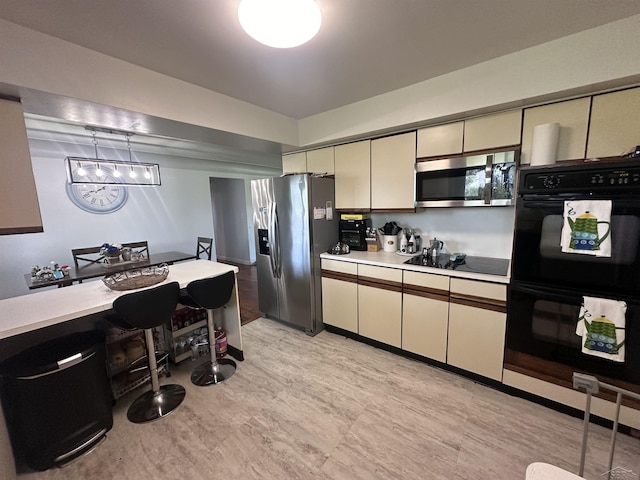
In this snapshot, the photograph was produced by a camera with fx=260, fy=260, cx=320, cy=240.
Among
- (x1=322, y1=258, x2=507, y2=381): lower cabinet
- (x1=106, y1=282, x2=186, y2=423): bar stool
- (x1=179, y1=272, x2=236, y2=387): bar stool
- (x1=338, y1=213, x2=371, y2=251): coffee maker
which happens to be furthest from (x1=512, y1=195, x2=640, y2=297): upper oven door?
(x1=106, y1=282, x2=186, y2=423): bar stool

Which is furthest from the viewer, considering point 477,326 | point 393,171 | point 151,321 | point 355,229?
point 355,229

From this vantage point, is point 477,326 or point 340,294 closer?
point 477,326

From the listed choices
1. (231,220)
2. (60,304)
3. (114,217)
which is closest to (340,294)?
(60,304)

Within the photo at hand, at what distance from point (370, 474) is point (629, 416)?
1.65m

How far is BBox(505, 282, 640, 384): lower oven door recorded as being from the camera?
1.53 metres

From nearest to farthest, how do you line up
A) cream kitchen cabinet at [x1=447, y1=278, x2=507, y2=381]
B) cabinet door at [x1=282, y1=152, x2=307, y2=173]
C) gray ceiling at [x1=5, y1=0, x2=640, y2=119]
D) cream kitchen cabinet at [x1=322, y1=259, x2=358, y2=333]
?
1. gray ceiling at [x1=5, y1=0, x2=640, y2=119]
2. cream kitchen cabinet at [x1=447, y1=278, x2=507, y2=381]
3. cream kitchen cabinet at [x1=322, y1=259, x2=358, y2=333]
4. cabinet door at [x1=282, y1=152, x2=307, y2=173]

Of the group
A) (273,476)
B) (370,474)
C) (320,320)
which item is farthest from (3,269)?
(370,474)

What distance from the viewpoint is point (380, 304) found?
8.42ft

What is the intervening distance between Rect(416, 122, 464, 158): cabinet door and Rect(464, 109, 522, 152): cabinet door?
0.06 metres

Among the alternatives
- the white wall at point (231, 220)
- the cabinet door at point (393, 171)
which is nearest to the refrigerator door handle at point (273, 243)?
the cabinet door at point (393, 171)

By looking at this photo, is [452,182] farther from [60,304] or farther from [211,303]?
[60,304]

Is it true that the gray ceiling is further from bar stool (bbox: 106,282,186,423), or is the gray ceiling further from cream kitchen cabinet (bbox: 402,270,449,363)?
cream kitchen cabinet (bbox: 402,270,449,363)

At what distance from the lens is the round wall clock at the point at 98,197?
4051 millimetres

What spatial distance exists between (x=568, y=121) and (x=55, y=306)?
3564 millimetres
